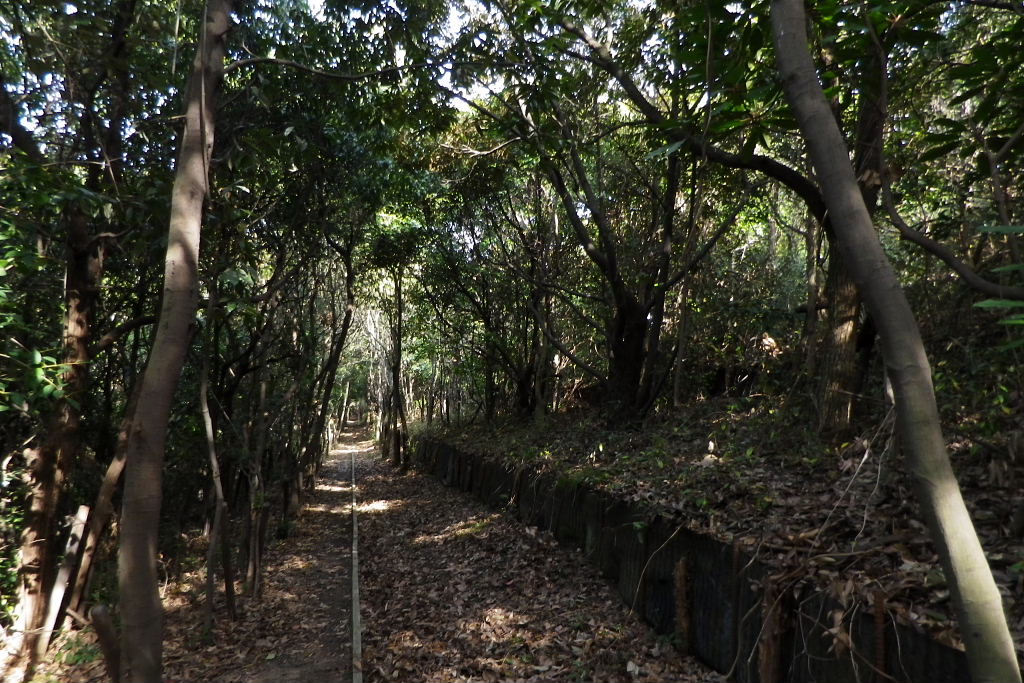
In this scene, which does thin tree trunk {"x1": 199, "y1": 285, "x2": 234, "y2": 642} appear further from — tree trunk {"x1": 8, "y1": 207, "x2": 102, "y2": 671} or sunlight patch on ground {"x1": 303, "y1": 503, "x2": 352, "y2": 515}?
sunlight patch on ground {"x1": 303, "y1": 503, "x2": 352, "y2": 515}

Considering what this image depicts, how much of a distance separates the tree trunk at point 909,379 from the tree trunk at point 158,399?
3437 mm

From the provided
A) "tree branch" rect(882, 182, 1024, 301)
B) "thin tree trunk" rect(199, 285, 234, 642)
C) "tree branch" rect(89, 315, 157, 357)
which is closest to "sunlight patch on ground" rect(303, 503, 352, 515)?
"thin tree trunk" rect(199, 285, 234, 642)

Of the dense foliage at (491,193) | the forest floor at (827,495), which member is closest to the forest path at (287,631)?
the dense foliage at (491,193)

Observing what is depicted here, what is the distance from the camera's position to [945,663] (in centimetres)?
356

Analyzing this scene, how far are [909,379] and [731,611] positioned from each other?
3.73m

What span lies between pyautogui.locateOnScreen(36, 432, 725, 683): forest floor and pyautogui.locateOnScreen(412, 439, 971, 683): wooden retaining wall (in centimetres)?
26

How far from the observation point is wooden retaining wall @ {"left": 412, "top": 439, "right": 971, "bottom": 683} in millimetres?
3945

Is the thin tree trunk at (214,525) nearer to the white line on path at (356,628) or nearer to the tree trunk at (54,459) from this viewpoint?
the tree trunk at (54,459)

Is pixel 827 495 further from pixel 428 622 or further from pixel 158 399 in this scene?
pixel 158 399

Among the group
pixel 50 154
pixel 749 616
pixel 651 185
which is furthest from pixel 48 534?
pixel 651 185

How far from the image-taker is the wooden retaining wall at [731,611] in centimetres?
395

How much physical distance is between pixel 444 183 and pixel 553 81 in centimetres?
815

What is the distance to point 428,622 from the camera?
850cm

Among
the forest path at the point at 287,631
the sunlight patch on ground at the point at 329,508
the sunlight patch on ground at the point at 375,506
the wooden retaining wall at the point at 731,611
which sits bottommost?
the forest path at the point at 287,631
